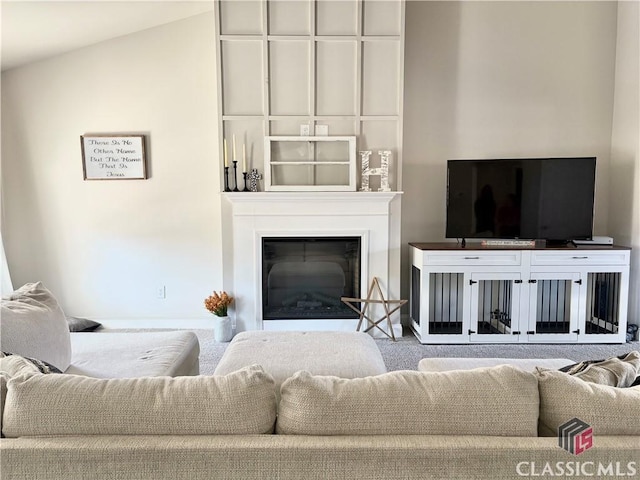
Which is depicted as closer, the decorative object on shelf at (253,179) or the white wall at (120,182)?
the decorative object on shelf at (253,179)

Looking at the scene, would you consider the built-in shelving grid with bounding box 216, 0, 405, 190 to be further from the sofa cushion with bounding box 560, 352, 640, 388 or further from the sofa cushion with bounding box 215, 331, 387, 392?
the sofa cushion with bounding box 560, 352, 640, 388

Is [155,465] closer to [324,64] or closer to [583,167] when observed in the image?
[324,64]

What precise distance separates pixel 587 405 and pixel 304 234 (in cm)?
286

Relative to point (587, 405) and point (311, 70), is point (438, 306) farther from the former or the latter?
point (587, 405)

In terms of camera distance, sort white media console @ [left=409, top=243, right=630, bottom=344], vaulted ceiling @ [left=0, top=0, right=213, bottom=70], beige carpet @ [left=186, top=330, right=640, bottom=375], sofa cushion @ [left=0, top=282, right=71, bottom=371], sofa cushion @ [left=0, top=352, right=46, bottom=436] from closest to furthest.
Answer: sofa cushion @ [left=0, top=352, right=46, bottom=436], sofa cushion @ [left=0, top=282, right=71, bottom=371], vaulted ceiling @ [left=0, top=0, right=213, bottom=70], beige carpet @ [left=186, top=330, right=640, bottom=375], white media console @ [left=409, top=243, right=630, bottom=344]

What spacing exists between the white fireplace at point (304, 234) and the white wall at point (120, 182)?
1.33 ft

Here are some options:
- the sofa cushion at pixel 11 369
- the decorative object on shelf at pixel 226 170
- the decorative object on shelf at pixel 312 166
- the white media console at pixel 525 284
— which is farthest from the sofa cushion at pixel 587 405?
the decorative object on shelf at pixel 226 170

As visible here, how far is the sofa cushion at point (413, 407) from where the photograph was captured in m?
1.00

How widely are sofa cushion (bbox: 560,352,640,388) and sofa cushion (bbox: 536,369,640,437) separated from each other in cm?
9

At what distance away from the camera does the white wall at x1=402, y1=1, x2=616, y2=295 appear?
3.92 metres

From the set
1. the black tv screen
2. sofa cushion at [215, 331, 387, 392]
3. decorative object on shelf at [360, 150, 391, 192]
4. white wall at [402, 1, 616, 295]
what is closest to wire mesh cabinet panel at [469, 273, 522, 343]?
the black tv screen

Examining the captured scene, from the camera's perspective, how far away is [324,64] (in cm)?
365

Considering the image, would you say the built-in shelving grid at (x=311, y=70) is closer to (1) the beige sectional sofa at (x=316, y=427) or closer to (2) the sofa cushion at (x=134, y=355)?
(2) the sofa cushion at (x=134, y=355)

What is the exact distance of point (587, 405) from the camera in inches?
40.0
